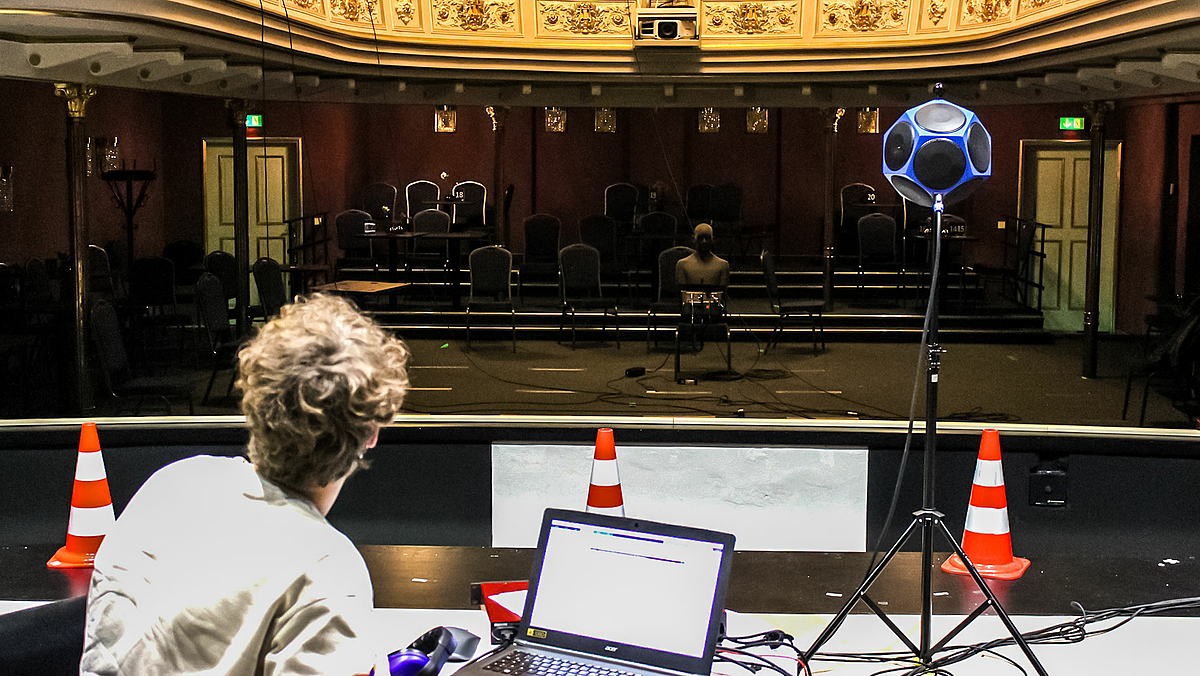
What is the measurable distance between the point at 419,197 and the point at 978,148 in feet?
15.8

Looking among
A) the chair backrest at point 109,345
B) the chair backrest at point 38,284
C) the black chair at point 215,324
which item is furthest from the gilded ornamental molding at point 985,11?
the chair backrest at point 38,284

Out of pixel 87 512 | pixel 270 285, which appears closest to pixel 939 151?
pixel 87 512

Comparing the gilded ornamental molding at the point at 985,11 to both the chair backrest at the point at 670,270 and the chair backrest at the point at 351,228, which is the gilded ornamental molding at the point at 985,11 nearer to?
the chair backrest at the point at 670,270

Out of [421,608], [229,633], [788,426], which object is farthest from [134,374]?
[229,633]

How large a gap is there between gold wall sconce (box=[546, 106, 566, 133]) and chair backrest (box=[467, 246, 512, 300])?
78 centimetres

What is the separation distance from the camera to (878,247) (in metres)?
6.60

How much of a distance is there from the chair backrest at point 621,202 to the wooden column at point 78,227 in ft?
10.9

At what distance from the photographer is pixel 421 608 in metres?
2.20

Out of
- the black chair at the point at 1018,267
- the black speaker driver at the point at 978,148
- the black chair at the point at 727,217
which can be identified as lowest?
the black chair at the point at 1018,267

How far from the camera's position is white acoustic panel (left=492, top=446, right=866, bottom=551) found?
4922mm

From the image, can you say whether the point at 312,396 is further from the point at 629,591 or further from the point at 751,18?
the point at 751,18

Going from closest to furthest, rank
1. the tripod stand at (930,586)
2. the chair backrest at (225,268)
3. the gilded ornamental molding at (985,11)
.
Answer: the tripod stand at (930,586)
the gilded ornamental molding at (985,11)
the chair backrest at (225,268)

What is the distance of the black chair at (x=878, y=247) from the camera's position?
6.59 m

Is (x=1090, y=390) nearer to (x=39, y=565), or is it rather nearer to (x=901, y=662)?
(x=901, y=662)
